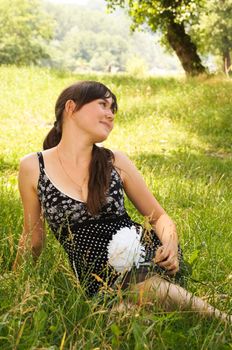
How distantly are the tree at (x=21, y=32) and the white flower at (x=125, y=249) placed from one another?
66.4 metres

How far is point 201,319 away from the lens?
279cm

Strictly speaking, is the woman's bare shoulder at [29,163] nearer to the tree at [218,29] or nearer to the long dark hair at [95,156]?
the long dark hair at [95,156]

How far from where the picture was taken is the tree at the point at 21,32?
6994 centimetres

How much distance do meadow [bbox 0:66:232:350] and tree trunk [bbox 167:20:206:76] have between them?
14.6 ft

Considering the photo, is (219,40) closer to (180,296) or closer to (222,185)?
(222,185)

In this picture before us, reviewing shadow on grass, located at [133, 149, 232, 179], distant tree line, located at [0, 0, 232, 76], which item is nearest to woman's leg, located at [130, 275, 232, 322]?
shadow on grass, located at [133, 149, 232, 179]

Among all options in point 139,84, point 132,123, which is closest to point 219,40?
point 139,84

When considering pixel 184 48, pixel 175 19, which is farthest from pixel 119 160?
pixel 184 48

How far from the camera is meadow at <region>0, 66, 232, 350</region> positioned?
2.38m

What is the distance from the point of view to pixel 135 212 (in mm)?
5637

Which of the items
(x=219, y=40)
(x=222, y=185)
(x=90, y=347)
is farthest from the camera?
(x=219, y=40)

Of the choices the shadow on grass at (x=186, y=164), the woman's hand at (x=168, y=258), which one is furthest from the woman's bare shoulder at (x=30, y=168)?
the shadow on grass at (x=186, y=164)

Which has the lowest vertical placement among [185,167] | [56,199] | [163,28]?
[185,167]

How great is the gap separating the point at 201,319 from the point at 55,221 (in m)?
1.00
